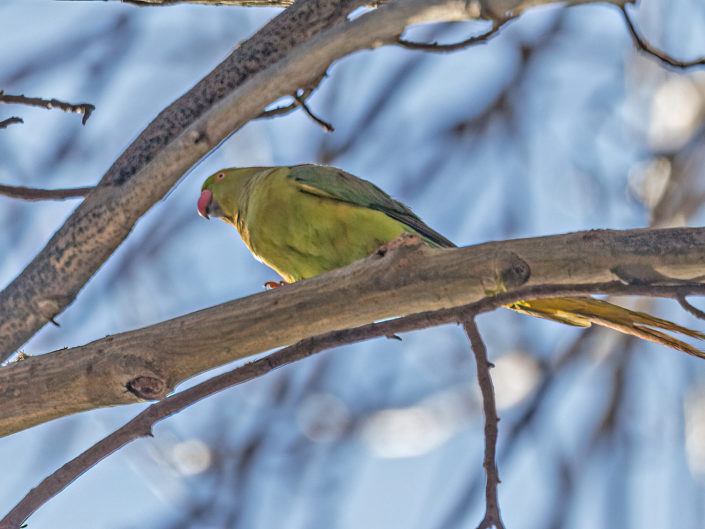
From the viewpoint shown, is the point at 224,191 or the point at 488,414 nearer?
the point at 488,414

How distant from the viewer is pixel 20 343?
7.34 ft

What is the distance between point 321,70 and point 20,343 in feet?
4.10

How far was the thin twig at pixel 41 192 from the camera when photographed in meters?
2.40

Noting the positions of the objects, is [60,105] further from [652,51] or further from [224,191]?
[652,51]

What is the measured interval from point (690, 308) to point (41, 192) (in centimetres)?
205

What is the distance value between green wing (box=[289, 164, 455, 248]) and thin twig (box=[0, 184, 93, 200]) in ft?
2.99

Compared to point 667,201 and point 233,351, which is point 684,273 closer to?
point 233,351

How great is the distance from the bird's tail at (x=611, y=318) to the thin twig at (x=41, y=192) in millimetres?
1450

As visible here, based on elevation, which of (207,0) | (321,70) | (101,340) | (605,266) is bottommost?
(101,340)

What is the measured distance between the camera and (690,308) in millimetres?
1479

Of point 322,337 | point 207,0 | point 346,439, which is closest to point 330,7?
point 207,0

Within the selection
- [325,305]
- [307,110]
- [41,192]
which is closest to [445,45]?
[307,110]

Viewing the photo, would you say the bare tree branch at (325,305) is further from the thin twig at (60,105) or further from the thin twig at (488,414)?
the thin twig at (60,105)

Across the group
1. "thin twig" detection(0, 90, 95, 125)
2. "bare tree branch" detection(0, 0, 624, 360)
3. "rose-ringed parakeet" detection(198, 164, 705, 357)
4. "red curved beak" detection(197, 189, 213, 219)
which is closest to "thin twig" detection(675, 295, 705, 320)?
"bare tree branch" detection(0, 0, 624, 360)
